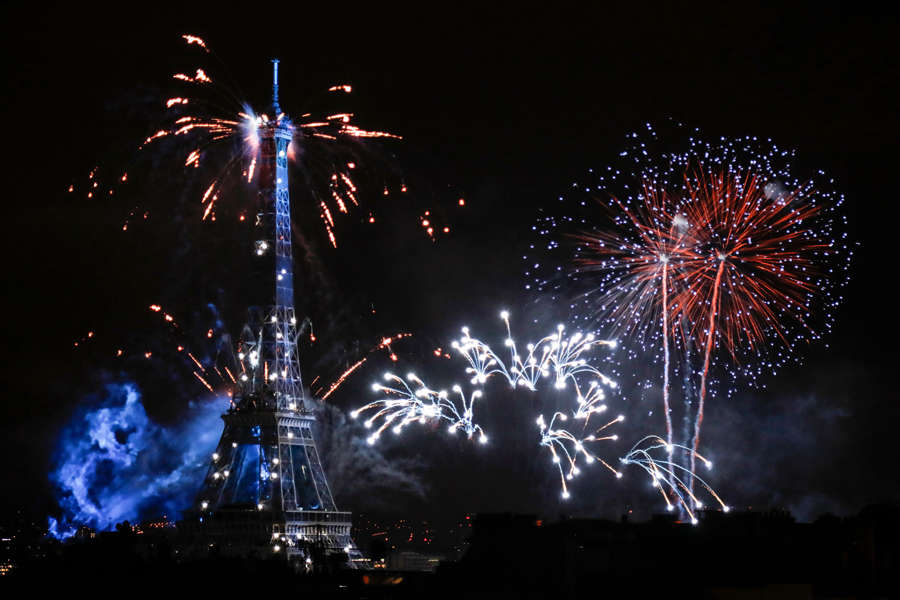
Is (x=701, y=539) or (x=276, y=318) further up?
(x=276, y=318)

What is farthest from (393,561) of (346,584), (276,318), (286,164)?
(286,164)

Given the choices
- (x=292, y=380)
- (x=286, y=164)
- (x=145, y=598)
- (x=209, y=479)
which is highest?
(x=286, y=164)

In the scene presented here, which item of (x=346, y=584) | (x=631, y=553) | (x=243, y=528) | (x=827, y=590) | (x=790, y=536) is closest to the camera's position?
(x=827, y=590)

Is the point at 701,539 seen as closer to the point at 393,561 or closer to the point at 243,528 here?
the point at 393,561

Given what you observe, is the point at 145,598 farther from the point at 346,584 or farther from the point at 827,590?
the point at 827,590

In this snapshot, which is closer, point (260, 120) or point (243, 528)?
point (260, 120)

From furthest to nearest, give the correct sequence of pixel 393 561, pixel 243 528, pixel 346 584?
pixel 243 528 → pixel 393 561 → pixel 346 584
